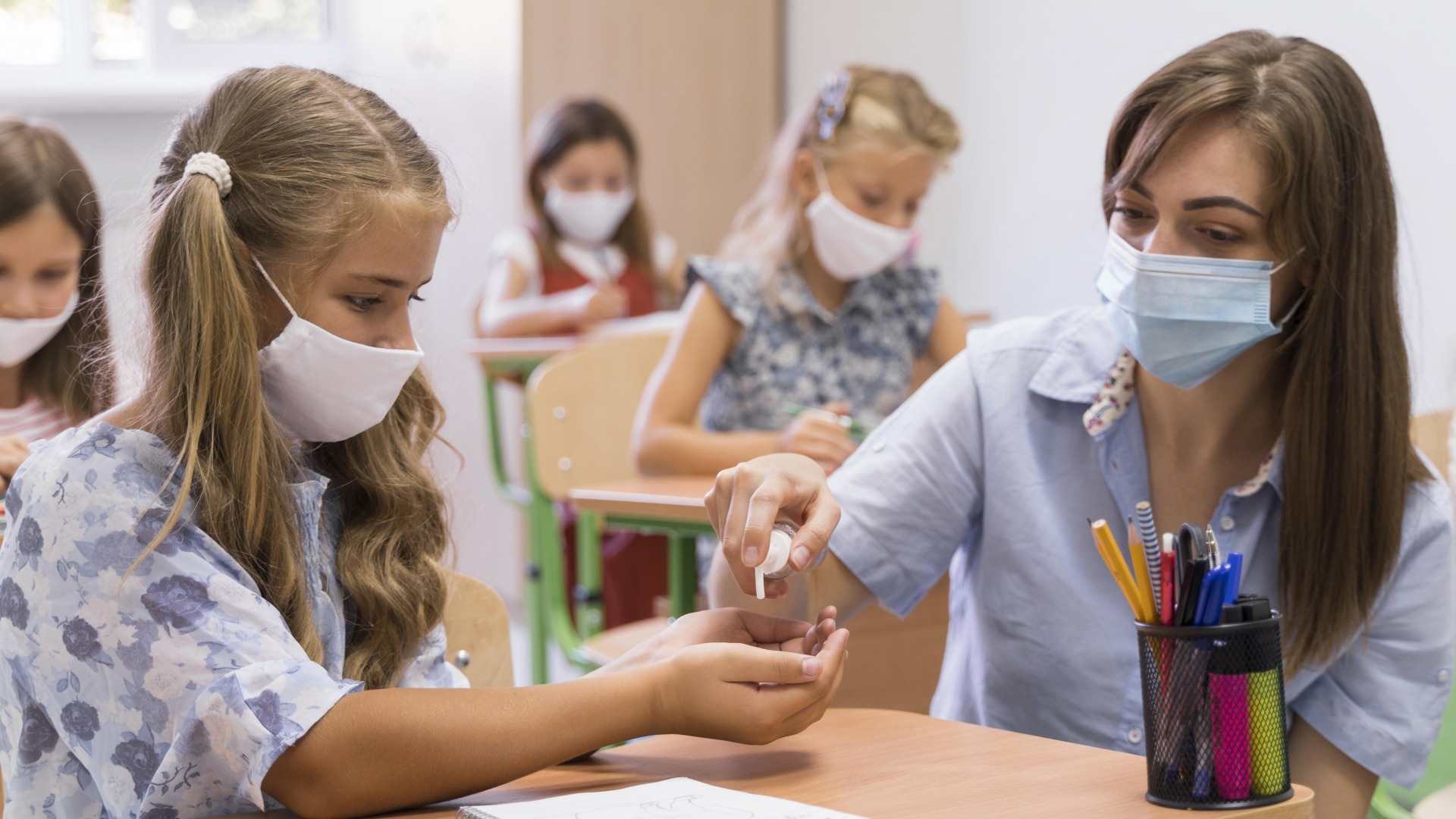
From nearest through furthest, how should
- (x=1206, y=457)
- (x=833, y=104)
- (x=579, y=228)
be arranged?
1. (x=1206, y=457)
2. (x=833, y=104)
3. (x=579, y=228)

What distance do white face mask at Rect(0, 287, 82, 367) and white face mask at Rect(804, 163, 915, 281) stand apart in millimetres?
1218

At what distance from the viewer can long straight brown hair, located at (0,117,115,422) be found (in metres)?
1.85

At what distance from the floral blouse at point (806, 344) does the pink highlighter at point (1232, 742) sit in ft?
5.57

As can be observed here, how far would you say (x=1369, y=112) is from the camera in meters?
1.16

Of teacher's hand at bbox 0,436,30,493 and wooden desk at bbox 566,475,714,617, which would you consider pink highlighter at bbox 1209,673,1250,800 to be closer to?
wooden desk at bbox 566,475,714,617

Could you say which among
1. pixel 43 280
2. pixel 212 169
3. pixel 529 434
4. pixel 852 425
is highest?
pixel 212 169

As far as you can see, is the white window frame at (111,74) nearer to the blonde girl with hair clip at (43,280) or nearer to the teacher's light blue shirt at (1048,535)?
the blonde girl with hair clip at (43,280)

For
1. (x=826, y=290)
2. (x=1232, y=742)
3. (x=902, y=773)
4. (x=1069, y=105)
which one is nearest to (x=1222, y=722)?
(x=1232, y=742)

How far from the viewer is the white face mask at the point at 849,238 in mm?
2428

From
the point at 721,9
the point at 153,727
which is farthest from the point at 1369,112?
the point at 721,9

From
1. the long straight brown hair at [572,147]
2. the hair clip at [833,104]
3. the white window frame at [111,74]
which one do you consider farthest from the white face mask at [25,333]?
the white window frame at [111,74]

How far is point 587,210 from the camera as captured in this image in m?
3.95

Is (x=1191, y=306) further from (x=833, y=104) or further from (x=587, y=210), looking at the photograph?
(x=587, y=210)

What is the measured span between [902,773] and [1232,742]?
7.7 inches
